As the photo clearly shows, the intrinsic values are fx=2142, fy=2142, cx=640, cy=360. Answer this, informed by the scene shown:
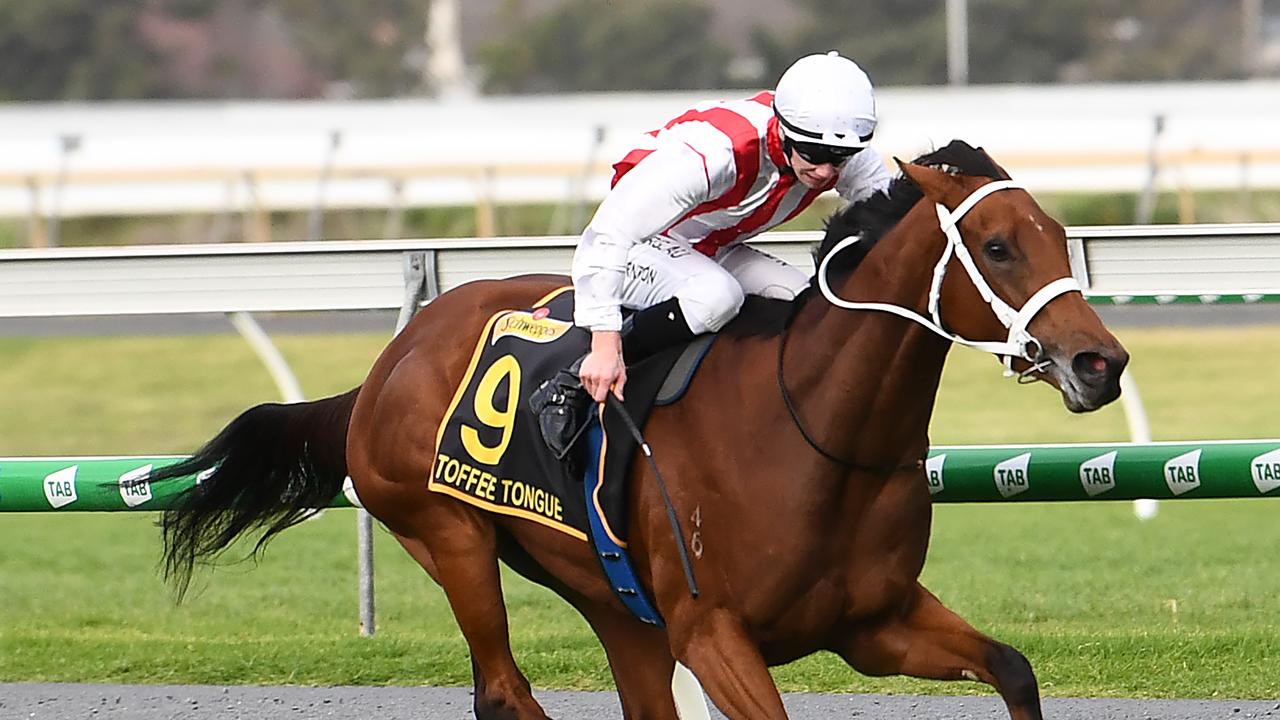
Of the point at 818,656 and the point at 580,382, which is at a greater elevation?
the point at 580,382

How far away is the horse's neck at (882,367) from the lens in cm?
437

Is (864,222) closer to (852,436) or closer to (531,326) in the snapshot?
(852,436)

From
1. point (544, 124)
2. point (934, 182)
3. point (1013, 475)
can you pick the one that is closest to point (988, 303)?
point (934, 182)

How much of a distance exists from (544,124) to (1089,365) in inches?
780

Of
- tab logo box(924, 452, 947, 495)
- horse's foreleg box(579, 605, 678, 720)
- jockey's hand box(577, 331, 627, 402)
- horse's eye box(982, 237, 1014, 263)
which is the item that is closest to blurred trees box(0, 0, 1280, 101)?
tab logo box(924, 452, 947, 495)

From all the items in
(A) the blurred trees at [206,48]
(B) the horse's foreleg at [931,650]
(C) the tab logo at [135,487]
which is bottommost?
(B) the horse's foreleg at [931,650]

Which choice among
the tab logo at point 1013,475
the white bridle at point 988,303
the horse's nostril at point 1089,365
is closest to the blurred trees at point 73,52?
the tab logo at point 1013,475

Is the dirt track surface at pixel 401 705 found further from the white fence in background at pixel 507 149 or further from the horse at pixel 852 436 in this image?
the white fence in background at pixel 507 149

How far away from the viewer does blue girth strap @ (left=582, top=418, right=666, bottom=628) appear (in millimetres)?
4824

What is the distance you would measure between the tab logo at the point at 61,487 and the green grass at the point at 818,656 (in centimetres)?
53

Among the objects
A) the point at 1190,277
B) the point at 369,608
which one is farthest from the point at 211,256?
the point at 1190,277

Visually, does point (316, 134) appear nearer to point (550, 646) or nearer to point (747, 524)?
point (550, 646)

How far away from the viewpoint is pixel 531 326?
5.25 meters

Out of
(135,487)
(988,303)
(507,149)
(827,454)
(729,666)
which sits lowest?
(729,666)
